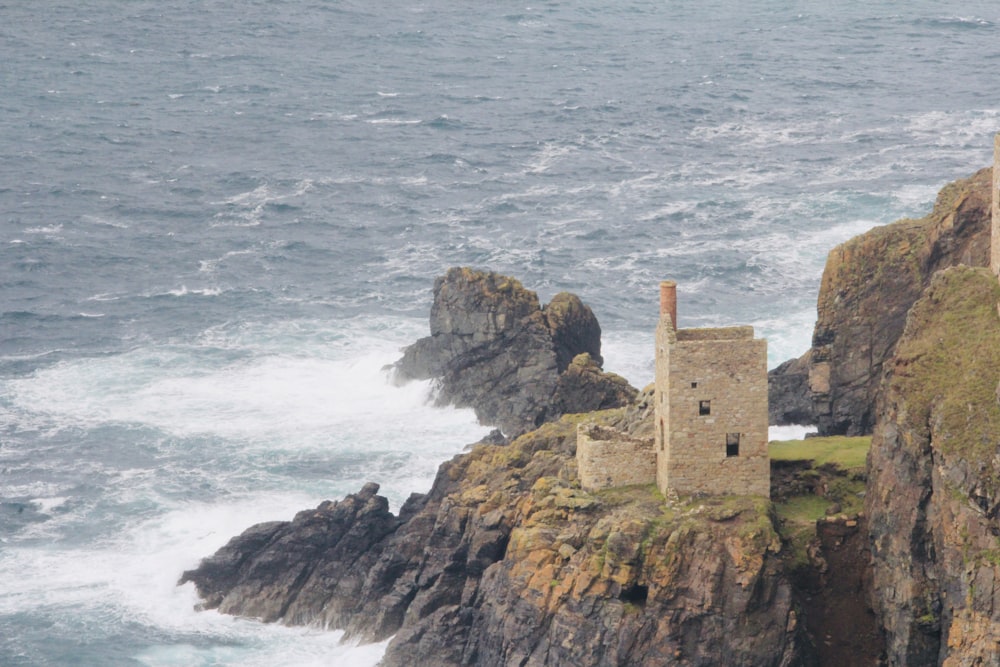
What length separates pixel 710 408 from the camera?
111438mm

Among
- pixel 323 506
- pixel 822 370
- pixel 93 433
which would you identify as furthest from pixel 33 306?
pixel 822 370

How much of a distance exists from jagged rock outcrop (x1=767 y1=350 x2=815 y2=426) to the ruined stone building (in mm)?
28249

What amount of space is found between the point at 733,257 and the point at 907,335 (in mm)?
78734

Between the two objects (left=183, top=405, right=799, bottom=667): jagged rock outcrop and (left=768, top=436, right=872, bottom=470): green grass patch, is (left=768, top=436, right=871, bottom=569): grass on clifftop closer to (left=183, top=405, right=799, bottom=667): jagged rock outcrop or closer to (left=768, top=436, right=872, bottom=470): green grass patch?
(left=768, top=436, right=872, bottom=470): green grass patch

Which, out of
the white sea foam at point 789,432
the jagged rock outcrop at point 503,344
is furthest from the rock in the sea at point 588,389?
the white sea foam at point 789,432

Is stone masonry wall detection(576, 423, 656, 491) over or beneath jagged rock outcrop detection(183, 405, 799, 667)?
over

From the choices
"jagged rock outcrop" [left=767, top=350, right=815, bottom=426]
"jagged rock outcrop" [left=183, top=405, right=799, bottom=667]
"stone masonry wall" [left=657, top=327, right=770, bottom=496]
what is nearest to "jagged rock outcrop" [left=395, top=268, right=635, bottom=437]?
"jagged rock outcrop" [left=767, top=350, right=815, bottom=426]

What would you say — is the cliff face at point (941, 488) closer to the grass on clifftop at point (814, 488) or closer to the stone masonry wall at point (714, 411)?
the grass on clifftop at point (814, 488)

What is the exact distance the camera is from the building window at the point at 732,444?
11181 cm

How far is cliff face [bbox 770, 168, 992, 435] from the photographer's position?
129 metres

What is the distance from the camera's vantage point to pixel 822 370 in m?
133

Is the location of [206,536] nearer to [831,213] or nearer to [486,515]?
[486,515]

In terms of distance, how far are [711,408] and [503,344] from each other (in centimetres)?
4666

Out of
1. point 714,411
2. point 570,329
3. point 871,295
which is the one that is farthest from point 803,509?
point 570,329
